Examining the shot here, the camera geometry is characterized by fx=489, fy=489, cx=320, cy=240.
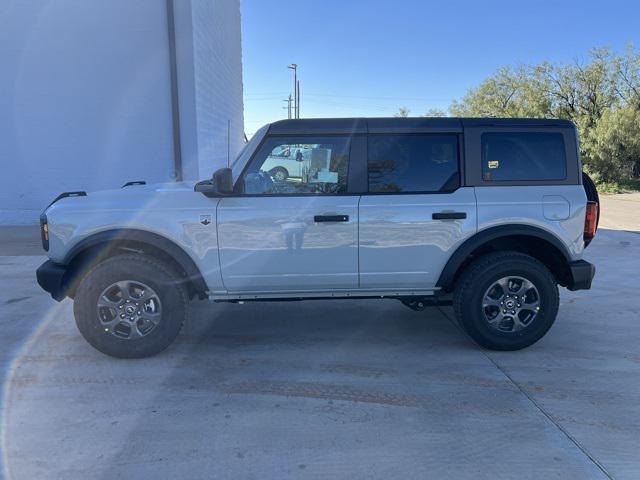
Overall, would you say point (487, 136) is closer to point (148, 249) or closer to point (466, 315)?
point (466, 315)

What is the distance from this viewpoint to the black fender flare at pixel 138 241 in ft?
12.4

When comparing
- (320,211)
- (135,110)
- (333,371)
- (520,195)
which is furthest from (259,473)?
(135,110)

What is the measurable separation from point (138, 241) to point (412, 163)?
2270 millimetres

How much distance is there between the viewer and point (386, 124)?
3.94 m

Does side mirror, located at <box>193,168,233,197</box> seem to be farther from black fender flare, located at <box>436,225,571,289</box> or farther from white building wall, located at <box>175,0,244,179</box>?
white building wall, located at <box>175,0,244,179</box>

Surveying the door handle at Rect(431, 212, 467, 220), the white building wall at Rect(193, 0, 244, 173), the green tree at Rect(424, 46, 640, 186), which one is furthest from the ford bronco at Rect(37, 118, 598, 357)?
the green tree at Rect(424, 46, 640, 186)

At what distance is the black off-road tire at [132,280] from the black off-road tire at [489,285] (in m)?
2.26

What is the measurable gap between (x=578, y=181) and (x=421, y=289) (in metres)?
1.53

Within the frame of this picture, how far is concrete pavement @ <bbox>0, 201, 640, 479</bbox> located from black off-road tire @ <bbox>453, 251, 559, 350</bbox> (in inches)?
5.5

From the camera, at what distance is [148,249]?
3967mm

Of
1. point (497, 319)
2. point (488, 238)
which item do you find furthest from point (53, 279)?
point (497, 319)

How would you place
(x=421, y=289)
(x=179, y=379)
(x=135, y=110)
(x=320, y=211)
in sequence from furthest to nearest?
(x=135, y=110) → (x=421, y=289) → (x=320, y=211) → (x=179, y=379)

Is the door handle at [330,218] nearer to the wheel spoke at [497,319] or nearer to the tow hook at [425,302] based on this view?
the tow hook at [425,302]

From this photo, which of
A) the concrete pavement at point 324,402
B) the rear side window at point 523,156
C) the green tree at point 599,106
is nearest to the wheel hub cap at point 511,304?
the concrete pavement at point 324,402
